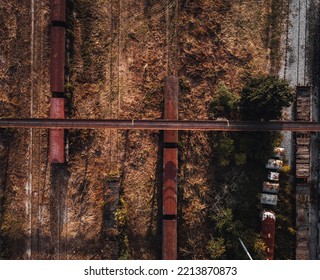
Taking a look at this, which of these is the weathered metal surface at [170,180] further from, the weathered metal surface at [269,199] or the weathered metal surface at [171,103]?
the weathered metal surface at [269,199]

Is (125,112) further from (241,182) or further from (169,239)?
(241,182)

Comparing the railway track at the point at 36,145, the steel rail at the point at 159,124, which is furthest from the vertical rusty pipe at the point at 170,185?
the railway track at the point at 36,145

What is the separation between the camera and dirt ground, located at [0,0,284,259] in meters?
15.4

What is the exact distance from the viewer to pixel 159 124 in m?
14.5

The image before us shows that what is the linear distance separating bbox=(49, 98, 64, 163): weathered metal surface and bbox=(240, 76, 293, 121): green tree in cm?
909

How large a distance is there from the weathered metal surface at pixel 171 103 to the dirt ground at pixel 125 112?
1.56 ft

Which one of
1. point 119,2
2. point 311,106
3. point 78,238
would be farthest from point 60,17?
point 311,106

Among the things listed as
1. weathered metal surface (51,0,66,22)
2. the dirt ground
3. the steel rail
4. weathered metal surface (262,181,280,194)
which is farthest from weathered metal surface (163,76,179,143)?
weathered metal surface (51,0,66,22)

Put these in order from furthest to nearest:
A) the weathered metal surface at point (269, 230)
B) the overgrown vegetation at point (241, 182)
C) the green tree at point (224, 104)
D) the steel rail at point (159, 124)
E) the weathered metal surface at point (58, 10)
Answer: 1. the green tree at point (224, 104)
2. the weathered metal surface at point (269, 230)
3. the overgrown vegetation at point (241, 182)
4. the weathered metal surface at point (58, 10)
5. the steel rail at point (159, 124)

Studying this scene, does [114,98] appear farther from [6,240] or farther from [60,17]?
[6,240]

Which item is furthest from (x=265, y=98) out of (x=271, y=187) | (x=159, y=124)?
(x=159, y=124)

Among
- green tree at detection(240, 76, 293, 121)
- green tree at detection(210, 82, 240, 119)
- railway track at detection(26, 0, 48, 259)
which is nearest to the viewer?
green tree at detection(240, 76, 293, 121)

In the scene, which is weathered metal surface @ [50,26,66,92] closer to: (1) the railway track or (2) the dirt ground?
(2) the dirt ground

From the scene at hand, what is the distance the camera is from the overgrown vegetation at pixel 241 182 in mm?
14883
